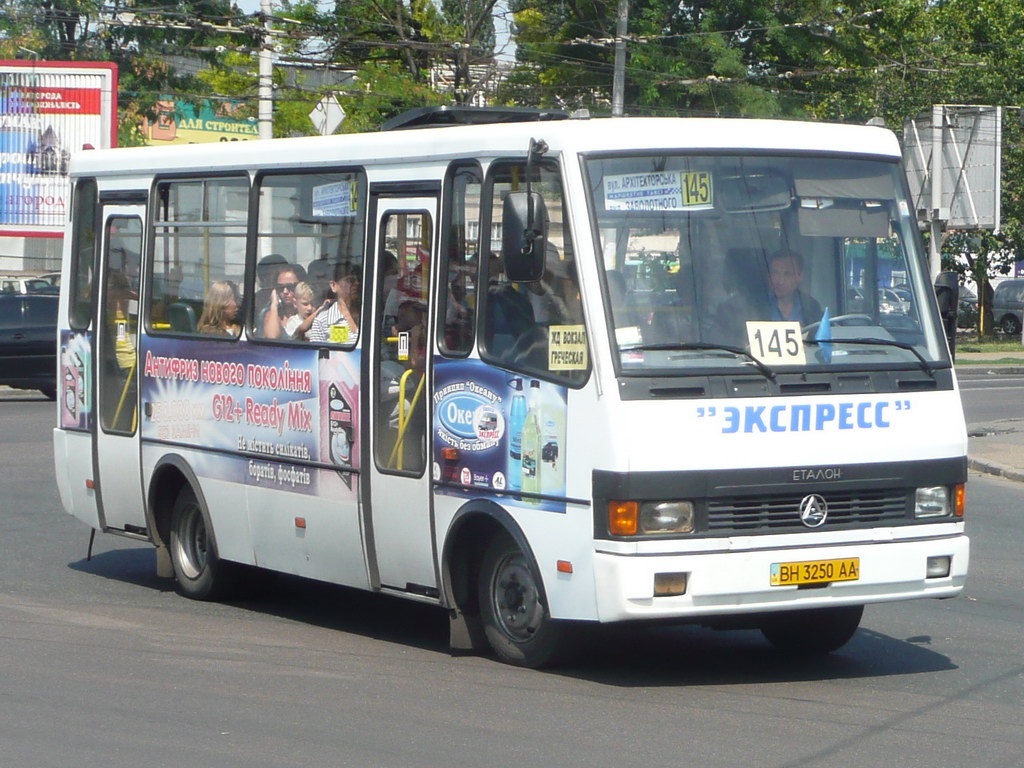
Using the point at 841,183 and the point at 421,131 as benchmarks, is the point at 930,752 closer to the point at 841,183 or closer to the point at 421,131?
the point at 841,183

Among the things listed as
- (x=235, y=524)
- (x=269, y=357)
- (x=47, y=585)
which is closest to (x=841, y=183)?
(x=269, y=357)

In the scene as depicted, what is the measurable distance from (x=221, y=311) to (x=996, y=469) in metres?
10.1

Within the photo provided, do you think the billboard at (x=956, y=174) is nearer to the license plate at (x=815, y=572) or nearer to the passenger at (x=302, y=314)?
the passenger at (x=302, y=314)

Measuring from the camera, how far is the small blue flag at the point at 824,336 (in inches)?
305

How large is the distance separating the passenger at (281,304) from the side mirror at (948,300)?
3.52 meters

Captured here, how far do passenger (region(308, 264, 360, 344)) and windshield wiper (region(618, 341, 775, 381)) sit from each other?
2005 millimetres

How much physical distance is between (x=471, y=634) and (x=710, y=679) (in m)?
1.26

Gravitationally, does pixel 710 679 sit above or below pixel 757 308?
below

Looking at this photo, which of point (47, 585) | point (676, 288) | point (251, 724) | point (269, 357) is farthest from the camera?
point (47, 585)

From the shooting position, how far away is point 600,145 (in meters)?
7.64

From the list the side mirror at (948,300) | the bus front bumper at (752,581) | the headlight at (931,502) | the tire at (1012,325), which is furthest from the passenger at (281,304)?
the tire at (1012,325)

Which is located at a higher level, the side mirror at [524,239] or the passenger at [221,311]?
the side mirror at [524,239]

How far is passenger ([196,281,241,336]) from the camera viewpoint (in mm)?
10047

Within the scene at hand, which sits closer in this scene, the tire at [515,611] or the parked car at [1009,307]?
the tire at [515,611]
